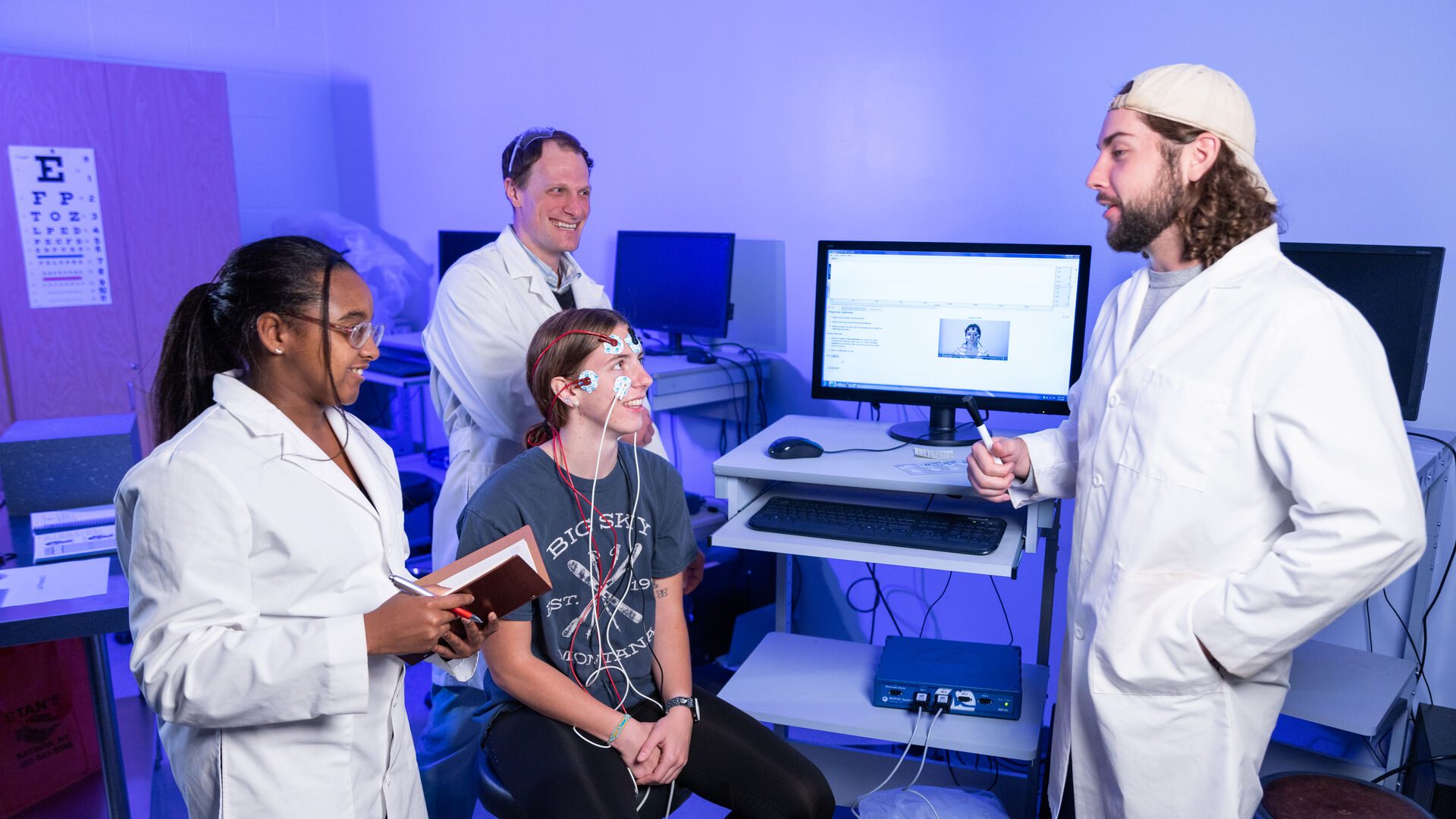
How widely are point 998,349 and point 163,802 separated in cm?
228

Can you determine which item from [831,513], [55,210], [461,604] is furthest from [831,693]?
[55,210]

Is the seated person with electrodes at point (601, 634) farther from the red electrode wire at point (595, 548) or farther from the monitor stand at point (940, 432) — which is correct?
the monitor stand at point (940, 432)

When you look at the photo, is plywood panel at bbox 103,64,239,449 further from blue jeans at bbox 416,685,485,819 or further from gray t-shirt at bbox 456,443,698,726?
gray t-shirt at bbox 456,443,698,726

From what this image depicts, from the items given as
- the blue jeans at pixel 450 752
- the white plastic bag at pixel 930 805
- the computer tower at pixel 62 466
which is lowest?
the blue jeans at pixel 450 752

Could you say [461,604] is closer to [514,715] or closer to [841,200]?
[514,715]

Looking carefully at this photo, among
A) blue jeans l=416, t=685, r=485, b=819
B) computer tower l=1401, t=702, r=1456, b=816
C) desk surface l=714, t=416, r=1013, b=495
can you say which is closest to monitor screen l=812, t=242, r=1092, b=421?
desk surface l=714, t=416, r=1013, b=495

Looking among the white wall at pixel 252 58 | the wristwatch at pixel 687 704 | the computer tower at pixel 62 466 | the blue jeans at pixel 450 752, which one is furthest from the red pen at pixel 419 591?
the white wall at pixel 252 58

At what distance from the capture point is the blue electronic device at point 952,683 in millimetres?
1901

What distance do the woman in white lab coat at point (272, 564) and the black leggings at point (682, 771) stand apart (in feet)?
0.64

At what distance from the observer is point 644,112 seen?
3.17 meters

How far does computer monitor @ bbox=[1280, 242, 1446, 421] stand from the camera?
1.85 m

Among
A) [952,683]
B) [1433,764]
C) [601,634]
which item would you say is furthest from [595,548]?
[1433,764]

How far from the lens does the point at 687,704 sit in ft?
5.35

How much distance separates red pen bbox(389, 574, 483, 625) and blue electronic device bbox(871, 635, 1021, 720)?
38.8 inches
